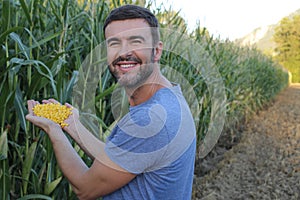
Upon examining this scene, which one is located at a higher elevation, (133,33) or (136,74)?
(133,33)

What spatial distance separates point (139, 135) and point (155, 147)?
52 millimetres

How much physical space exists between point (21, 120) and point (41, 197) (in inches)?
10.4

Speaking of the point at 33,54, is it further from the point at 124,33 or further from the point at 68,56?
the point at 124,33

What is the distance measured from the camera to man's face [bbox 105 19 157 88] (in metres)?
1.00

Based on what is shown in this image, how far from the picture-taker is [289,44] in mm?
32312

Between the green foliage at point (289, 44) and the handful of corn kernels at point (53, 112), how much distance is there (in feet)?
104

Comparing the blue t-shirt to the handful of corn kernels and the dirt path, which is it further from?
the dirt path

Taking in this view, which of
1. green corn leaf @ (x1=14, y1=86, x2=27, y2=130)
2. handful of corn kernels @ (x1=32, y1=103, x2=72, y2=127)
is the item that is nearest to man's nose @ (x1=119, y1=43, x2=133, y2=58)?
handful of corn kernels @ (x1=32, y1=103, x2=72, y2=127)

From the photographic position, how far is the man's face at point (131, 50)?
1.00 metres

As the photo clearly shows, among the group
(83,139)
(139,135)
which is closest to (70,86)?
(83,139)

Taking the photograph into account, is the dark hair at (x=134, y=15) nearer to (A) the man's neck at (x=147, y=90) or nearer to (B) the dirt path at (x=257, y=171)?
(A) the man's neck at (x=147, y=90)

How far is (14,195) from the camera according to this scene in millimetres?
1327

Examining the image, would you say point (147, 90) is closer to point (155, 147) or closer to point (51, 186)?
point (155, 147)

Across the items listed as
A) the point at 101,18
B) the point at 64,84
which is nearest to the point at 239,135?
the point at 101,18
